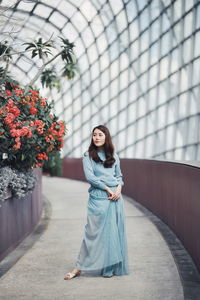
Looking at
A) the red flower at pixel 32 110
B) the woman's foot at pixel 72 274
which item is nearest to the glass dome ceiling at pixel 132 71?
the red flower at pixel 32 110

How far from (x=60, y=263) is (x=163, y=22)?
18188 mm

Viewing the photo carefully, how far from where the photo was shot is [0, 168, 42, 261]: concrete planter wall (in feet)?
23.1

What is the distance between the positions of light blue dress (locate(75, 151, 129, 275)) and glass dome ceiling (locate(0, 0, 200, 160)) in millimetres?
13419

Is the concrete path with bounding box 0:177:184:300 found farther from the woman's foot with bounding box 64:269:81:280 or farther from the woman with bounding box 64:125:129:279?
the woman with bounding box 64:125:129:279

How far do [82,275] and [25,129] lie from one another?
98.1 inches

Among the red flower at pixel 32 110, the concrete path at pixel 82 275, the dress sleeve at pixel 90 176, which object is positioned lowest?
the concrete path at pixel 82 275

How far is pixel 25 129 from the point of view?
757 cm

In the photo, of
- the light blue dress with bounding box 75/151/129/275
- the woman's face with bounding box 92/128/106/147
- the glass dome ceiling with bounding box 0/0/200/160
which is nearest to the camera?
the light blue dress with bounding box 75/151/129/275

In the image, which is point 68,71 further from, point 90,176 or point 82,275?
point 82,275

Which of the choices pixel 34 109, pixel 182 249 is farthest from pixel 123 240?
pixel 34 109

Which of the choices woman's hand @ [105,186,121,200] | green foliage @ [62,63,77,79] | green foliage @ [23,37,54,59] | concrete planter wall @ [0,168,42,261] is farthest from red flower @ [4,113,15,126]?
green foliage @ [62,63,77,79]

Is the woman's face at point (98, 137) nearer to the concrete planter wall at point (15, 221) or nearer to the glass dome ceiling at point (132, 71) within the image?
the concrete planter wall at point (15, 221)

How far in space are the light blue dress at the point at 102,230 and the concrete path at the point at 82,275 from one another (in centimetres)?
16

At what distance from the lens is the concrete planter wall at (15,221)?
7.05 meters
